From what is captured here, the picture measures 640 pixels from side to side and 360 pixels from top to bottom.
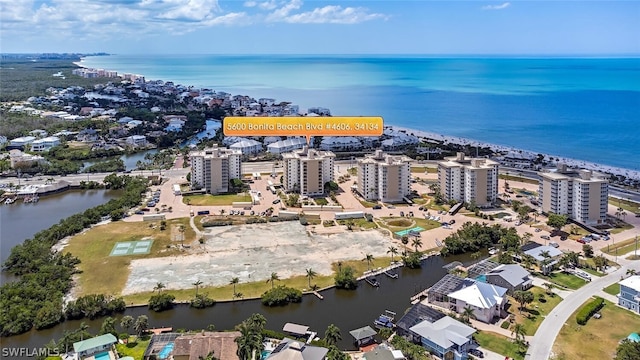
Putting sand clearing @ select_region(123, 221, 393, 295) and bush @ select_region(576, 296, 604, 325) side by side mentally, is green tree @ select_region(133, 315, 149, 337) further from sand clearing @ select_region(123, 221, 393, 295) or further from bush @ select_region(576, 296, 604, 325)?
bush @ select_region(576, 296, 604, 325)

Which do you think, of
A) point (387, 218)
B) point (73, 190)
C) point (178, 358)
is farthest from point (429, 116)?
point (178, 358)

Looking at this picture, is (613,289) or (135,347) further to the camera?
(613,289)

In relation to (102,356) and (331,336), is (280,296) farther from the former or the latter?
(102,356)

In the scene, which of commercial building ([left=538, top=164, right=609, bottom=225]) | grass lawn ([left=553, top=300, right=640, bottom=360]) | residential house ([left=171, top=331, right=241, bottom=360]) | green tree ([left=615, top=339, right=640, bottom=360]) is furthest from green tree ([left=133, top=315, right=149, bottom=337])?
commercial building ([left=538, top=164, right=609, bottom=225])

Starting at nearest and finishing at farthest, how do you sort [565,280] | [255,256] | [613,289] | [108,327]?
[108,327]
[613,289]
[565,280]
[255,256]

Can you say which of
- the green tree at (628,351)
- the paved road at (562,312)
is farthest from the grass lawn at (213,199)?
the green tree at (628,351)

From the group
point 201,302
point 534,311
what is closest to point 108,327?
point 201,302
